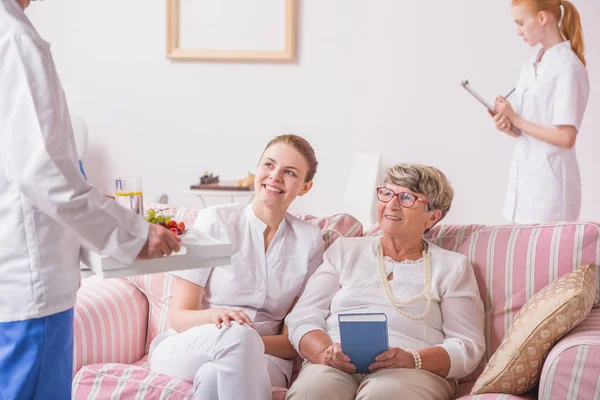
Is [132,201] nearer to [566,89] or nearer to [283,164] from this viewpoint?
[283,164]

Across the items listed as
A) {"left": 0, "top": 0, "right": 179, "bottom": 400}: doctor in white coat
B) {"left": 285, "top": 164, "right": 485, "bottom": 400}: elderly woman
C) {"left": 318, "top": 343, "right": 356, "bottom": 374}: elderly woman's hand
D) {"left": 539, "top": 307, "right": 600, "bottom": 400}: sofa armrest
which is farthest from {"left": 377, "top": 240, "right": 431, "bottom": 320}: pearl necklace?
{"left": 0, "top": 0, "right": 179, "bottom": 400}: doctor in white coat

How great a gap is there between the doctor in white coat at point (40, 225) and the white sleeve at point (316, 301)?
66cm

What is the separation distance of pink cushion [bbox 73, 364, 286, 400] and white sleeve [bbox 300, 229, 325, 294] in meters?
0.36

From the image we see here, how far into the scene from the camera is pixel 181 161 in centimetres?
443

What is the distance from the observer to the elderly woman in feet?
5.66

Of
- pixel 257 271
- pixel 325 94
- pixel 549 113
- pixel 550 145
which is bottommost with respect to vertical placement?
pixel 257 271

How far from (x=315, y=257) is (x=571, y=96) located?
1294 millimetres

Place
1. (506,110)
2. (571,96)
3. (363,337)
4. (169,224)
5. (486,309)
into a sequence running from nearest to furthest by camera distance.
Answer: (169,224), (363,337), (486,309), (571,96), (506,110)

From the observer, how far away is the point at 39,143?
1.20 metres

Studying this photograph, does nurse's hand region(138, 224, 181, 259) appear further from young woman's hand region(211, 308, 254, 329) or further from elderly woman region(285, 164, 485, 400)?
elderly woman region(285, 164, 485, 400)

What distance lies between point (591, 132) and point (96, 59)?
3017 millimetres

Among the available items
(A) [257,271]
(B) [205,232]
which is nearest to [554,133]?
(A) [257,271]

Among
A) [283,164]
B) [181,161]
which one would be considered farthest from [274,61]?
[283,164]

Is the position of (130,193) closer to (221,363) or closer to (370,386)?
(221,363)
